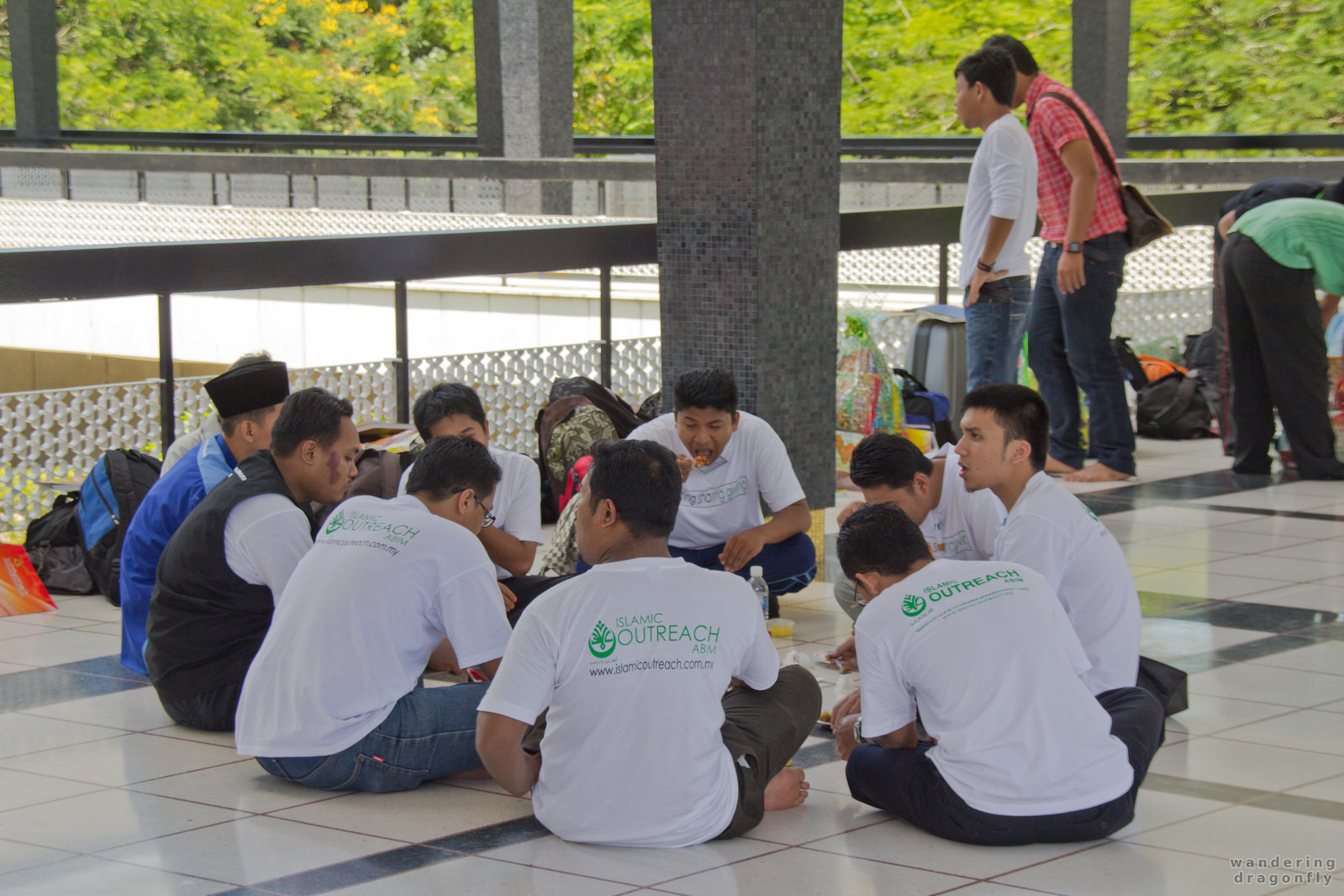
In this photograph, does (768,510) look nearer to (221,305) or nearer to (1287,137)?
(221,305)

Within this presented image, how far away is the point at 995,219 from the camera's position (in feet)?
23.5

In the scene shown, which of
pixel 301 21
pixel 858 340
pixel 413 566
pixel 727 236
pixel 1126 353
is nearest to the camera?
pixel 413 566

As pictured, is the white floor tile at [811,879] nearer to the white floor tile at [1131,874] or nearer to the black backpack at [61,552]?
the white floor tile at [1131,874]

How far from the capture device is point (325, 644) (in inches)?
141

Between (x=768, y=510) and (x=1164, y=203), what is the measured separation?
217 inches

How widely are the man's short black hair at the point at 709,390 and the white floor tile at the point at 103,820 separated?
1.97 m

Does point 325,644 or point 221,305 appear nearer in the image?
point 325,644

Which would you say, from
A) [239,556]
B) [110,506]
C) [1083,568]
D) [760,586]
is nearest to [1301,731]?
[1083,568]

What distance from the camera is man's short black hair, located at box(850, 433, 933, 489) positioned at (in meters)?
4.25

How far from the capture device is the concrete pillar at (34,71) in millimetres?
20000

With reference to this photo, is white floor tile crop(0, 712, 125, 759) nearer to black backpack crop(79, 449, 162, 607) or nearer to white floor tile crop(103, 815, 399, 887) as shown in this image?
white floor tile crop(103, 815, 399, 887)

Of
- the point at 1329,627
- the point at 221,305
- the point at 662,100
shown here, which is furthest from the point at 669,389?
the point at 221,305

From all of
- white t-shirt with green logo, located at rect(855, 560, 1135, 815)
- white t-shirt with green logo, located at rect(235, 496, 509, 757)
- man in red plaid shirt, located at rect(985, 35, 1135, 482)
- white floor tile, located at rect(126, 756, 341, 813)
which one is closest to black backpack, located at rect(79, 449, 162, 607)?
white floor tile, located at rect(126, 756, 341, 813)

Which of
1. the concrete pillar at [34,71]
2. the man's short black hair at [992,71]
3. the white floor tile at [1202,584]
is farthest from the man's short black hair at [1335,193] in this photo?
the concrete pillar at [34,71]
